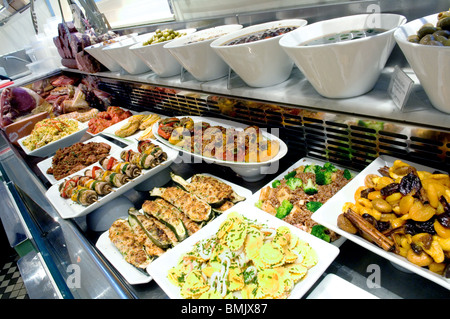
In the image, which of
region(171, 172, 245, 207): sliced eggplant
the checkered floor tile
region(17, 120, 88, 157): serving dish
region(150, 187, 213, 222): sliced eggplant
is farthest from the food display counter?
the checkered floor tile

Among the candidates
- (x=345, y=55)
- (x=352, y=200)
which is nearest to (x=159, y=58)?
(x=345, y=55)

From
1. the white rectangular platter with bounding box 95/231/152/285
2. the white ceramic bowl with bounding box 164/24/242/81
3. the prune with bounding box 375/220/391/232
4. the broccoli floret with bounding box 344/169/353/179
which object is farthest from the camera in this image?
the white ceramic bowl with bounding box 164/24/242/81

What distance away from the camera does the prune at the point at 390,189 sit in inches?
46.9

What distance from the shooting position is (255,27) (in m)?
1.82

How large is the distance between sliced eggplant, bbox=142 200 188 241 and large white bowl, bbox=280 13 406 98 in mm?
955

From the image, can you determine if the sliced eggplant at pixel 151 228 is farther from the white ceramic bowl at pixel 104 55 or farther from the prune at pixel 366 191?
the white ceramic bowl at pixel 104 55

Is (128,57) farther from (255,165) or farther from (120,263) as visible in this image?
(120,263)

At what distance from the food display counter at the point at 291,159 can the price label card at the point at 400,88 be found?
1.0 inches

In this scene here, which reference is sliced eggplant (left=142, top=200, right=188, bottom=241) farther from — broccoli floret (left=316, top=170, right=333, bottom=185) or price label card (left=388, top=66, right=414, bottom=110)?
price label card (left=388, top=66, right=414, bottom=110)

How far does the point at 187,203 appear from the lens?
1762mm

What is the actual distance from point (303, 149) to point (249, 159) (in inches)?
13.3

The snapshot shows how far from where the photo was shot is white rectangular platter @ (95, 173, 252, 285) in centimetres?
142

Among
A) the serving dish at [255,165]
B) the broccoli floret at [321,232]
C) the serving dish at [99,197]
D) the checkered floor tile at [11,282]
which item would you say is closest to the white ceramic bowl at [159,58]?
the serving dish at [99,197]

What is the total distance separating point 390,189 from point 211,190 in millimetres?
928
